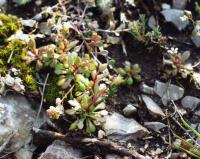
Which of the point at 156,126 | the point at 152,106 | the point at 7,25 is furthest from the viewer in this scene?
the point at 7,25

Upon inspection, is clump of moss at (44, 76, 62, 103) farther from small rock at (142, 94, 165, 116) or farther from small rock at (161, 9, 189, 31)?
small rock at (161, 9, 189, 31)

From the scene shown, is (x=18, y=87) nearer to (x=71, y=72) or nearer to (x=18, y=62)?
(x=18, y=62)

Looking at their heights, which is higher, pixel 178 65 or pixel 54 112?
pixel 178 65

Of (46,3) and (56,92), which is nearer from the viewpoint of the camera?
(56,92)

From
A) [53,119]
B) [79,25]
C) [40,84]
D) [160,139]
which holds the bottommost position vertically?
[160,139]

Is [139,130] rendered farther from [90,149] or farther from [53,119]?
[53,119]

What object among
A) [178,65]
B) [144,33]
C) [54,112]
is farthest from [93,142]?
[144,33]

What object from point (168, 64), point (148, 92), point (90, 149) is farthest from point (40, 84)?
point (168, 64)
